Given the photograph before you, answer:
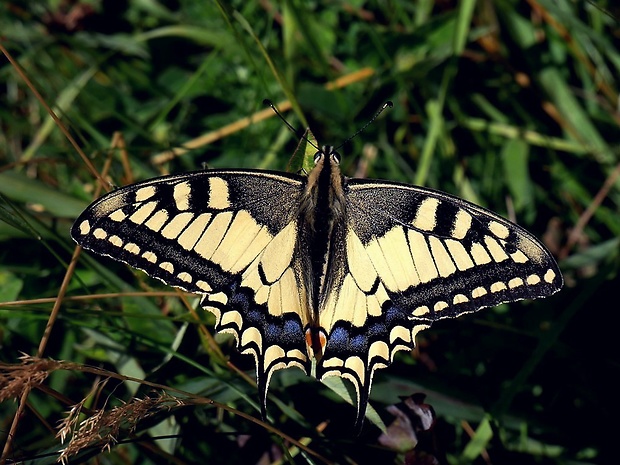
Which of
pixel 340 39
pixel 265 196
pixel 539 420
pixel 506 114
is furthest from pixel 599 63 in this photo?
pixel 265 196

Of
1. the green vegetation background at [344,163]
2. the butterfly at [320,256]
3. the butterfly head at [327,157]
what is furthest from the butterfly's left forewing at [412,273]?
the green vegetation background at [344,163]

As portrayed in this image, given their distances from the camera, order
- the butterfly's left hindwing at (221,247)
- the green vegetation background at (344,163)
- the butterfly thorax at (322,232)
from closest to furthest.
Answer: the butterfly's left hindwing at (221,247), the butterfly thorax at (322,232), the green vegetation background at (344,163)

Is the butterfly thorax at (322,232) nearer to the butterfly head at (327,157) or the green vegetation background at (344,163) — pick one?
the butterfly head at (327,157)

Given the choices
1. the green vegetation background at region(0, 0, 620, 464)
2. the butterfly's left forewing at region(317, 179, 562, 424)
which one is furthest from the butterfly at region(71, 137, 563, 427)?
the green vegetation background at region(0, 0, 620, 464)

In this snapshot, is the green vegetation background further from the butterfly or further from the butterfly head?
the butterfly head

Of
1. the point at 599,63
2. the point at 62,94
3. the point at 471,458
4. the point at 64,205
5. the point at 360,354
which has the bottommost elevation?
the point at 471,458

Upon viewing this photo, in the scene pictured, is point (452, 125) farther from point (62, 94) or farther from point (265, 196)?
point (62, 94)
